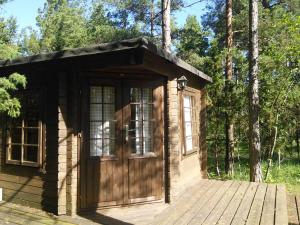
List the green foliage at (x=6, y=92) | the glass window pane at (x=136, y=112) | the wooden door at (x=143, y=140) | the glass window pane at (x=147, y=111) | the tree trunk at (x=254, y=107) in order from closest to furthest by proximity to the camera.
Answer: the green foliage at (x=6, y=92) < the wooden door at (x=143, y=140) < the glass window pane at (x=136, y=112) < the glass window pane at (x=147, y=111) < the tree trunk at (x=254, y=107)

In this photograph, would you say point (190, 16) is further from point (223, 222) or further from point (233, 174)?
point (223, 222)

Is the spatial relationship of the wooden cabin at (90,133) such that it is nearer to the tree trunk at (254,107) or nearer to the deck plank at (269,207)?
the deck plank at (269,207)

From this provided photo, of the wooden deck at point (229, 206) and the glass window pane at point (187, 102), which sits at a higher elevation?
the glass window pane at point (187, 102)

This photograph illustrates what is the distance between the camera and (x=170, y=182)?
19.5 feet

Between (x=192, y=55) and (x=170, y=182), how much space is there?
11.4 metres

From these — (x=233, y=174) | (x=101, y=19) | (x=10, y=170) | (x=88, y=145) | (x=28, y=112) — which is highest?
(x=101, y=19)

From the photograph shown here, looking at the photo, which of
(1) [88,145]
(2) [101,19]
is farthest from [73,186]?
(2) [101,19]

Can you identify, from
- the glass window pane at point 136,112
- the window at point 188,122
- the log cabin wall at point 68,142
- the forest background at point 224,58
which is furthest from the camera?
the forest background at point 224,58

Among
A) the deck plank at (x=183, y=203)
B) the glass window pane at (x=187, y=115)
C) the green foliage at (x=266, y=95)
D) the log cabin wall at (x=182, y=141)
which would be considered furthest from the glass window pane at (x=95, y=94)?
the green foliage at (x=266, y=95)

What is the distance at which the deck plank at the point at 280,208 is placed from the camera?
4812 millimetres

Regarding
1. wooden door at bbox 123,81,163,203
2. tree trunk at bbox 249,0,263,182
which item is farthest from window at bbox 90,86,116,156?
tree trunk at bbox 249,0,263,182

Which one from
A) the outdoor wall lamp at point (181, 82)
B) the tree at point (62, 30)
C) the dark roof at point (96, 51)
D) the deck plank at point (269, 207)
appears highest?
the tree at point (62, 30)

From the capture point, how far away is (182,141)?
691 cm

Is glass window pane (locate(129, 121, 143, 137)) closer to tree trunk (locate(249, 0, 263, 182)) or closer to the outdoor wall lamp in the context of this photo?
the outdoor wall lamp
